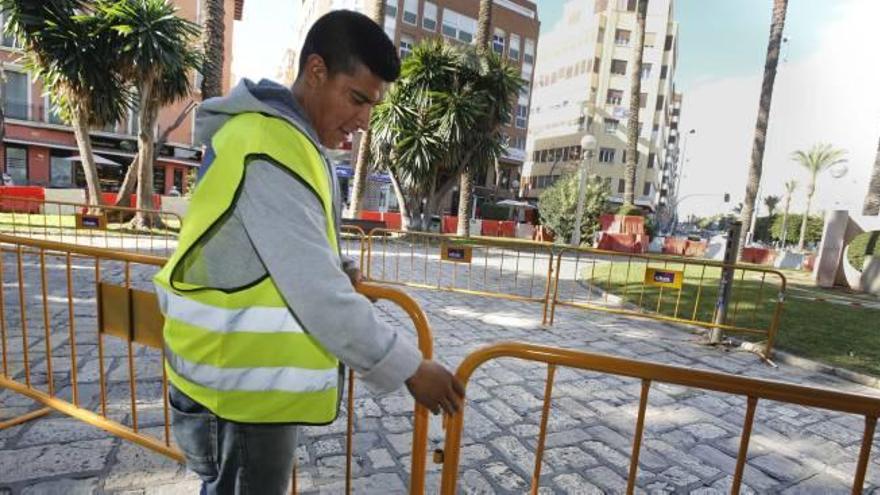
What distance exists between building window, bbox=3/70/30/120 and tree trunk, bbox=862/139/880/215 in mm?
40458

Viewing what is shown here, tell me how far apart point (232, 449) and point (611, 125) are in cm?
5809

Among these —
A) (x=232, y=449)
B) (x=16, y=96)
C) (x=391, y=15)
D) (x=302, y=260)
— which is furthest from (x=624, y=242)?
(x=16, y=96)

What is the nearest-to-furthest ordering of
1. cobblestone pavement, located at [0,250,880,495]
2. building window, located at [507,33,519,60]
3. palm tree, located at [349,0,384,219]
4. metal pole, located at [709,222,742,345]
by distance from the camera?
cobblestone pavement, located at [0,250,880,495] → metal pole, located at [709,222,742,345] → palm tree, located at [349,0,384,219] → building window, located at [507,33,519,60]

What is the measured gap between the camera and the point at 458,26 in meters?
39.7

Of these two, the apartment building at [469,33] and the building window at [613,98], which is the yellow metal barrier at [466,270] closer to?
the apartment building at [469,33]

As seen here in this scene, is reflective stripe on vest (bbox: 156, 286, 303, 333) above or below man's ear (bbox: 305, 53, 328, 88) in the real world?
below

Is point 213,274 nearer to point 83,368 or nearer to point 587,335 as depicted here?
point 83,368

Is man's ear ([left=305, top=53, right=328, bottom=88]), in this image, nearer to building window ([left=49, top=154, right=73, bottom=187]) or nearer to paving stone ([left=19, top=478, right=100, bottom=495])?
paving stone ([left=19, top=478, right=100, bottom=495])

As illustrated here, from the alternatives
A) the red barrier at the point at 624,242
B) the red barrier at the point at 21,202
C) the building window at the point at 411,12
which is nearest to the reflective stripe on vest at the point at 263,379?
the red barrier at the point at 21,202

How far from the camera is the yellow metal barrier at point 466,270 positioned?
8012 mm

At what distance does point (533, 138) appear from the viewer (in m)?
65.4

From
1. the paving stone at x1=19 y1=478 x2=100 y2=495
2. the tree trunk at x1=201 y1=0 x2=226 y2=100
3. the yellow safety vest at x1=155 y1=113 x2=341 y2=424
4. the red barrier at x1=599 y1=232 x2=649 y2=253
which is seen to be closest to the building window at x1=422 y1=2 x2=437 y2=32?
the red barrier at x1=599 y1=232 x2=649 y2=253

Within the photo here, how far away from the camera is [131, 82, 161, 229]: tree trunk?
42.6 ft

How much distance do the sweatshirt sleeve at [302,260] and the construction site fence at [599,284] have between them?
585 cm
